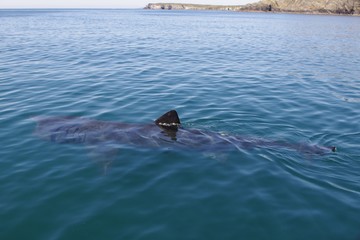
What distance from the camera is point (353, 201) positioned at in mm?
9594

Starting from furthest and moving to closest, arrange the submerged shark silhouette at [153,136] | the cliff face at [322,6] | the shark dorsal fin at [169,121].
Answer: the cliff face at [322,6]
the shark dorsal fin at [169,121]
the submerged shark silhouette at [153,136]

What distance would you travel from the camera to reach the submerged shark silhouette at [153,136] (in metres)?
12.8

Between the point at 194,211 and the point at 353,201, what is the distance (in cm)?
472

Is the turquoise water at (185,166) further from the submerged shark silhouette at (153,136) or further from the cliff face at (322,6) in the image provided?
the cliff face at (322,6)

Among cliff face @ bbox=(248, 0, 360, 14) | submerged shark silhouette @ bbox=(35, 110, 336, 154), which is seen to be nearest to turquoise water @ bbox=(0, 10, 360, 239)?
submerged shark silhouette @ bbox=(35, 110, 336, 154)

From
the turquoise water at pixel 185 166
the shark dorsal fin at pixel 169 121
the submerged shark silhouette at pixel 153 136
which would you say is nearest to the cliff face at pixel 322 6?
the turquoise water at pixel 185 166

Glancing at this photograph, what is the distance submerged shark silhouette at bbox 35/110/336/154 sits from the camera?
1277 centimetres

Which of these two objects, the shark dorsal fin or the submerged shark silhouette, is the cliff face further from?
the shark dorsal fin

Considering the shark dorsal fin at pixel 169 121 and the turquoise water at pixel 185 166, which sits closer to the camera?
the turquoise water at pixel 185 166

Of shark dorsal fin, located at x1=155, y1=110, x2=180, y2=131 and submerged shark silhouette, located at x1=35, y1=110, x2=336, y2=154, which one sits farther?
shark dorsal fin, located at x1=155, y1=110, x2=180, y2=131

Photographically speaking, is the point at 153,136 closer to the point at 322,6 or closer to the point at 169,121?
the point at 169,121

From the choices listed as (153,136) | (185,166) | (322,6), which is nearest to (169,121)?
(153,136)

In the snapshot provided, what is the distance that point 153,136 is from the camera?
13359mm

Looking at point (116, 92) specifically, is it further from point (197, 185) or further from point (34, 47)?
point (34, 47)
